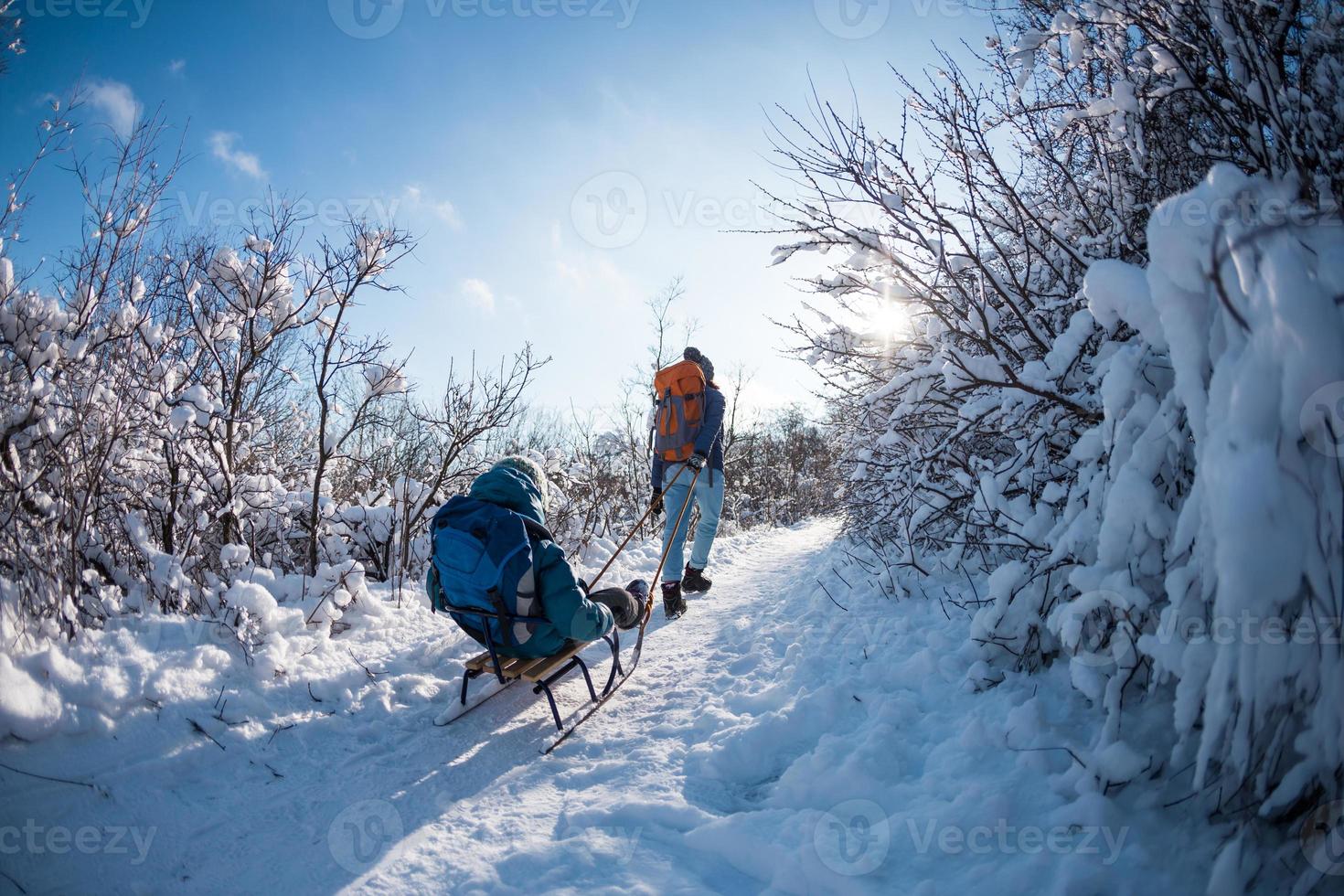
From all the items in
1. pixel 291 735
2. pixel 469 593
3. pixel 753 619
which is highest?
pixel 469 593

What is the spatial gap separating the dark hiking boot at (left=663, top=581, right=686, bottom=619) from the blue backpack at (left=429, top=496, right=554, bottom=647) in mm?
2213

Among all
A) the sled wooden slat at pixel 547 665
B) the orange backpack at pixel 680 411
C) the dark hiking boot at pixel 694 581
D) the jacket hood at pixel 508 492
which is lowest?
the dark hiking boot at pixel 694 581

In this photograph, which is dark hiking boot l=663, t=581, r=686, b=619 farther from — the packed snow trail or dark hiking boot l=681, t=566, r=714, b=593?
the packed snow trail

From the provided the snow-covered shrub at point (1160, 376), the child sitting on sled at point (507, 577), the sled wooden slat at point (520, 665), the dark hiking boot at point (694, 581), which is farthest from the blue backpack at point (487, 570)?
the dark hiking boot at point (694, 581)

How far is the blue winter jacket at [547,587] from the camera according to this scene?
Result: 2.92 metres

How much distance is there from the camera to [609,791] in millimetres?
2367

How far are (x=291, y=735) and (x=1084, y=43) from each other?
522 centimetres

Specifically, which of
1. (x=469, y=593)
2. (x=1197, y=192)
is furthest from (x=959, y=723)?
(x=469, y=593)

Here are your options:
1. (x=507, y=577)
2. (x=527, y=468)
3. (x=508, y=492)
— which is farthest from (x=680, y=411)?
(x=507, y=577)

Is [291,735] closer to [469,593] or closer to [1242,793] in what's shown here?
[469,593]

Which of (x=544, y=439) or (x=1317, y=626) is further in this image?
(x=544, y=439)

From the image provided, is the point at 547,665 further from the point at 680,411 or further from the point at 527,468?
the point at 680,411

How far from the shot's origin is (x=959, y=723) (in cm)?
232

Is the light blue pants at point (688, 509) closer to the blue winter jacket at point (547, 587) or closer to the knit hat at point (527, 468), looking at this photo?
the knit hat at point (527, 468)
